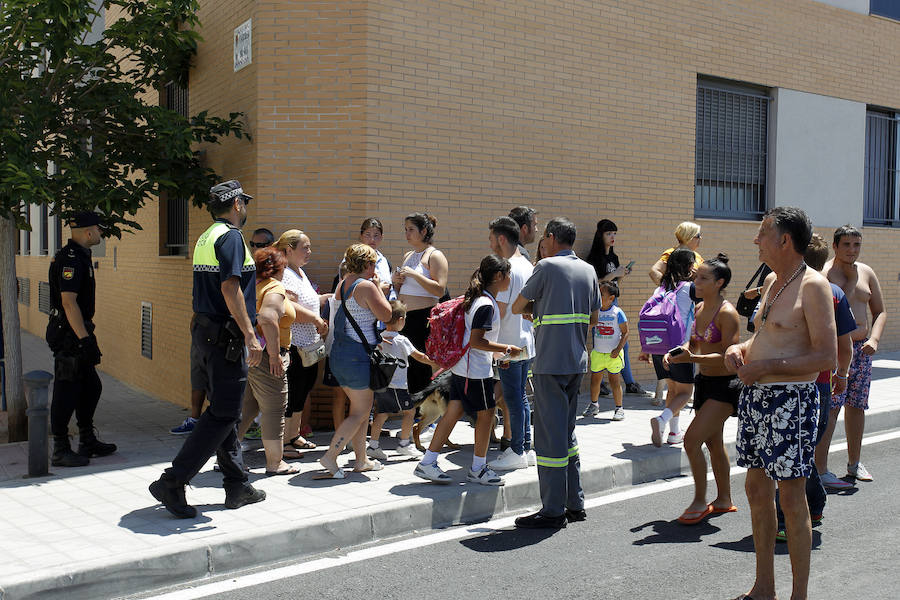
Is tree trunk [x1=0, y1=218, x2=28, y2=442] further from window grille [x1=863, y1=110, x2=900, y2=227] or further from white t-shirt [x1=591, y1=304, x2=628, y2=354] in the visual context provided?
window grille [x1=863, y1=110, x2=900, y2=227]

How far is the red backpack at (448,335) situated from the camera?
21.4ft

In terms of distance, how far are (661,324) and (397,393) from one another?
2495mm

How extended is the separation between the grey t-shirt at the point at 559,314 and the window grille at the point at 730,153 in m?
6.78

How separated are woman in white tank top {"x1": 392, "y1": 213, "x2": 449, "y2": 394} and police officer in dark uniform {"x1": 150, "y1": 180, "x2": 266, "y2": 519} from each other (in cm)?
223

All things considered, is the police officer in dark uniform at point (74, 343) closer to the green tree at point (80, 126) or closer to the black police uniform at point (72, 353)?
the black police uniform at point (72, 353)

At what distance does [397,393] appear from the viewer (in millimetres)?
6953

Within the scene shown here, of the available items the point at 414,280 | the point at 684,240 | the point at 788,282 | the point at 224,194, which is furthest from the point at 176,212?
the point at 788,282

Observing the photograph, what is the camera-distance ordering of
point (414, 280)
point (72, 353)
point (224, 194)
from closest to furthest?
point (224, 194) → point (72, 353) → point (414, 280)

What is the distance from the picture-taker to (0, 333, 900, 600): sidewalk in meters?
4.70

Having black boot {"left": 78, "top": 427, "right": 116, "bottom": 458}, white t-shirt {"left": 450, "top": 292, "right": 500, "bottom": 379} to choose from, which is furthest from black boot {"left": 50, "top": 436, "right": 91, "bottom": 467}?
white t-shirt {"left": 450, "top": 292, "right": 500, "bottom": 379}

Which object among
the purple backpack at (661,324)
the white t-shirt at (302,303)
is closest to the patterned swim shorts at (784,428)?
the purple backpack at (661,324)

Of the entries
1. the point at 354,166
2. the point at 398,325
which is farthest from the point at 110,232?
the point at 398,325

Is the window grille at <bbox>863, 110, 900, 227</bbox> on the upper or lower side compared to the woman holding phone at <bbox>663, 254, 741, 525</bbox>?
upper

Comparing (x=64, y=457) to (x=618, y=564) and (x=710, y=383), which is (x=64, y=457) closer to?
(x=618, y=564)
